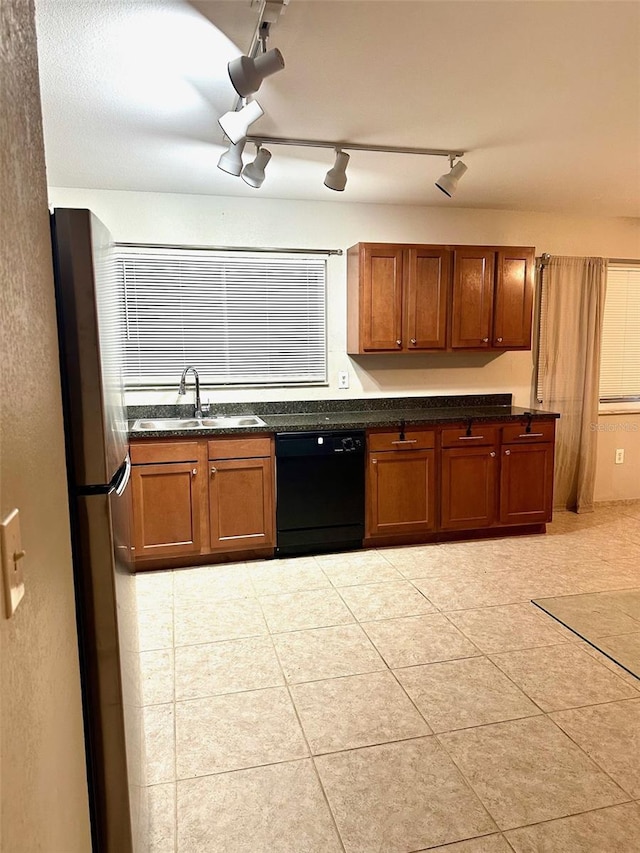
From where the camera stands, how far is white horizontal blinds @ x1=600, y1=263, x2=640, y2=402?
5023mm

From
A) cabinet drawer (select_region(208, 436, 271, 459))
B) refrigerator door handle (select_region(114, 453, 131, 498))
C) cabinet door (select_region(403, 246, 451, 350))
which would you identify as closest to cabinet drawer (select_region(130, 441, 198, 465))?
cabinet drawer (select_region(208, 436, 271, 459))

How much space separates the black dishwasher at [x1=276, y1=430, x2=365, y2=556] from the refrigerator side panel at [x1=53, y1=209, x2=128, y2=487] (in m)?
2.66

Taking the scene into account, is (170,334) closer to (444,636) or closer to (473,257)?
(473,257)

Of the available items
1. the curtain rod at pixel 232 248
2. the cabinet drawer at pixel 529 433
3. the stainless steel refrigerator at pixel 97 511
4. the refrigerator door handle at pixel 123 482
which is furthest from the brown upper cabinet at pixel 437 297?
the stainless steel refrigerator at pixel 97 511

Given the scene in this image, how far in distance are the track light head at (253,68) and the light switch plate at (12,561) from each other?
1.69m

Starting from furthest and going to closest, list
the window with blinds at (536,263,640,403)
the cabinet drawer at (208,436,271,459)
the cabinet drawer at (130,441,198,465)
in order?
1. the window with blinds at (536,263,640,403)
2. the cabinet drawer at (208,436,271,459)
3. the cabinet drawer at (130,441,198,465)

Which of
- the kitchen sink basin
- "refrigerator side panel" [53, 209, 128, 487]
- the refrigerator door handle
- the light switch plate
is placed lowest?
the kitchen sink basin

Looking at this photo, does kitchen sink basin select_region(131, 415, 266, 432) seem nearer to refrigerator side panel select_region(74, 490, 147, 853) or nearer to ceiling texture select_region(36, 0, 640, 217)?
ceiling texture select_region(36, 0, 640, 217)

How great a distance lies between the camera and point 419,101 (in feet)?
8.39

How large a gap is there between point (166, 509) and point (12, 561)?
310 centimetres

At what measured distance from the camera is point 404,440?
13.3 feet

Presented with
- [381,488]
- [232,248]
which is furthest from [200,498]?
[232,248]

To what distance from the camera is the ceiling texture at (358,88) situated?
75.3 inches

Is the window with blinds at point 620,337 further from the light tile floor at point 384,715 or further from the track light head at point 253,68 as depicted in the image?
the track light head at point 253,68
